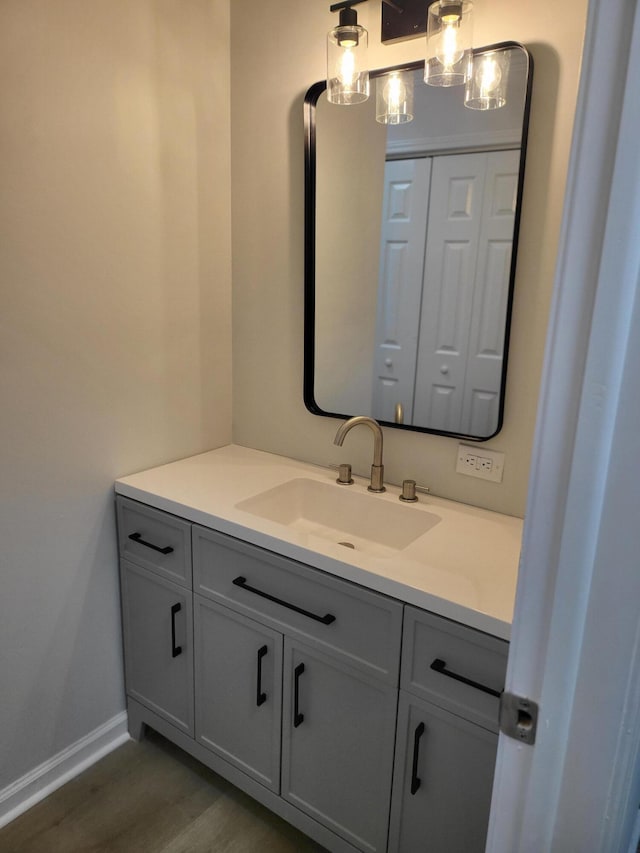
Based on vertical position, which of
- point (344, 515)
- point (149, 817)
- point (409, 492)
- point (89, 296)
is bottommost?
point (149, 817)

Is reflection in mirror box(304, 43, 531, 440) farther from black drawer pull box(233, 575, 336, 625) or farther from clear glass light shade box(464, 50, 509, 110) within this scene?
black drawer pull box(233, 575, 336, 625)

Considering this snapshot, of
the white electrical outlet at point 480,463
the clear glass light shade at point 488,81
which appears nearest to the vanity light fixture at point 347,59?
the clear glass light shade at point 488,81

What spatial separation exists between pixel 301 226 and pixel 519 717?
64.6 inches

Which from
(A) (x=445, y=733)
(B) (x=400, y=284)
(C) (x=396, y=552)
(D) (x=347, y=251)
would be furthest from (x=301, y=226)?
(A) (x=445, y=733)

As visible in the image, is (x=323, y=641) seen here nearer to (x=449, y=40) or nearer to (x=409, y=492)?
(x=409, y=492)

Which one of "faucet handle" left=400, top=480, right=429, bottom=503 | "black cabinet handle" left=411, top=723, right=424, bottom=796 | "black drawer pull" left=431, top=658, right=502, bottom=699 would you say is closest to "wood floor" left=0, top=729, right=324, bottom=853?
"black cabinet handle" left=411, top=723, right=424, bottom=796

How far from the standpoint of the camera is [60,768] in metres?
1.83

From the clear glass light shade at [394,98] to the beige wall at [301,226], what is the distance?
0.05 meters

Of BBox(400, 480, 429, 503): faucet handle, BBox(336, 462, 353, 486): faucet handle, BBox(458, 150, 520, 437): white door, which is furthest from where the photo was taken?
BBox(336, 462, 353, 486): faucet handle

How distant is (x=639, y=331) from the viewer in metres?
0.51

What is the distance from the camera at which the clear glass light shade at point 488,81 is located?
1476 millimetres

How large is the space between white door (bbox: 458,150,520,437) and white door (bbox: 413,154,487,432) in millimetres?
20

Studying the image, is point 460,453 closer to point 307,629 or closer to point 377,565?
point 377,565

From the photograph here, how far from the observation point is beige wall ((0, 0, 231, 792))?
1.53 metres
